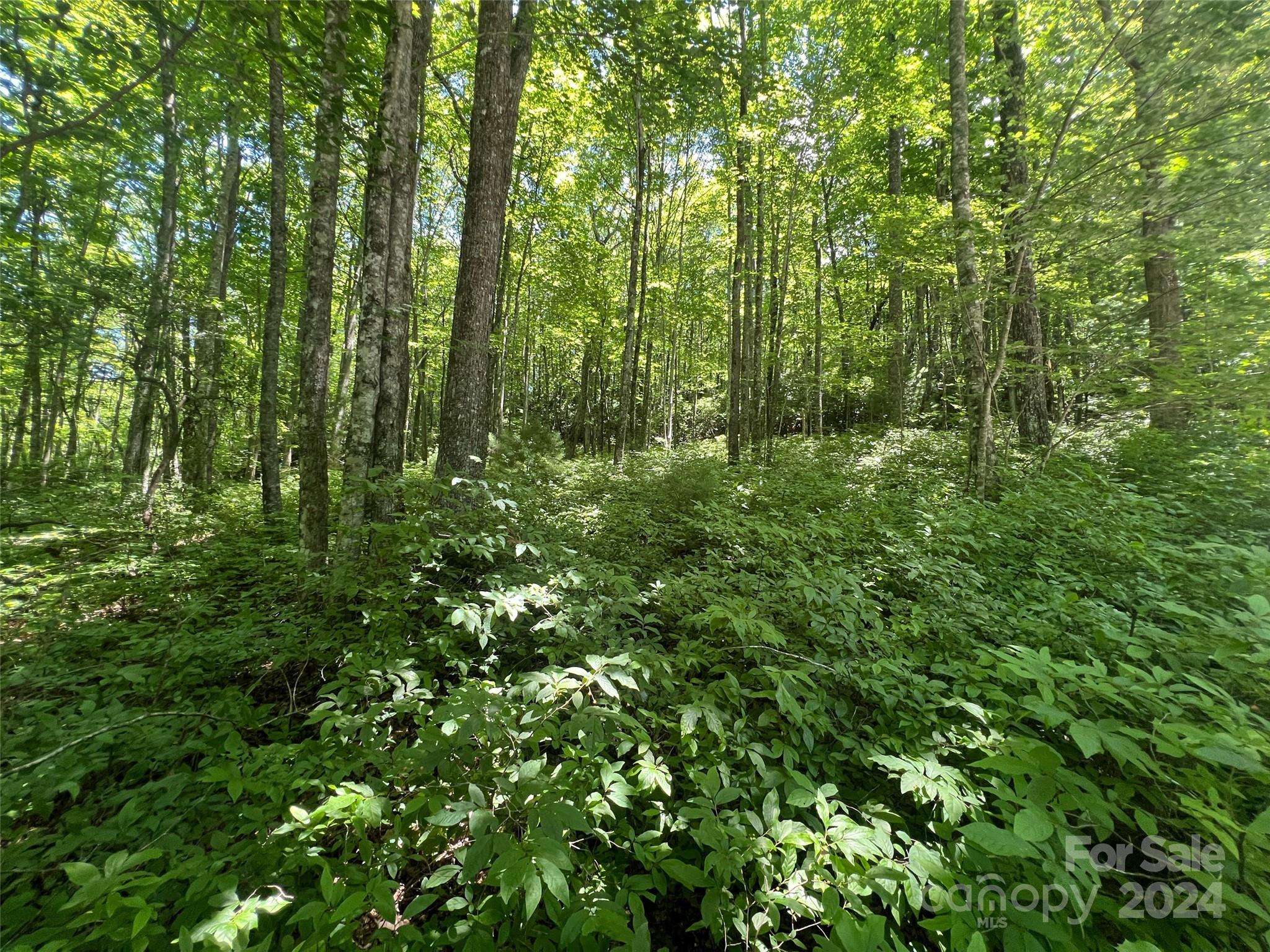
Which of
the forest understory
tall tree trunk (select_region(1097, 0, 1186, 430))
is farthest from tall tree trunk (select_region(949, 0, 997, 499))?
tall tree trunk (select_region(1097, 0, 1186, 430))

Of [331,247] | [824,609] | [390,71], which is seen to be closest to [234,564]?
[331,247]

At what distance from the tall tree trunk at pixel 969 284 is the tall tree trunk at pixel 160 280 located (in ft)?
28.0

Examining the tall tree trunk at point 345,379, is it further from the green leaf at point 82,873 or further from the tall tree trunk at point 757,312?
the green leaf at point 82,873

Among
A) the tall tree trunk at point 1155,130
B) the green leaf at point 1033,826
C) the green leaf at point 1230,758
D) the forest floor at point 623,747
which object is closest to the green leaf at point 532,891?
the forest floor at point 623,747

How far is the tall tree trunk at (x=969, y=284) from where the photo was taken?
6.61 metres

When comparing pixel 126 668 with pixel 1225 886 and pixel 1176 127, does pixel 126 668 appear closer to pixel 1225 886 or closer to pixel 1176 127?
pixel 1225 886

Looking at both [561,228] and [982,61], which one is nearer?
[982,61]

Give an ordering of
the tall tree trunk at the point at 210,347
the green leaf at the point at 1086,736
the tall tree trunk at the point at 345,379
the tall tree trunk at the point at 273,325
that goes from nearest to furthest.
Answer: the green leaf at the point at 1086,736, the tall tree trunk at the point at 210,347, the tall tree trunk at the point at 273,325, the tall tree trunk at the point at 345,379

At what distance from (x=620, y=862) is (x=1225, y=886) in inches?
80.2

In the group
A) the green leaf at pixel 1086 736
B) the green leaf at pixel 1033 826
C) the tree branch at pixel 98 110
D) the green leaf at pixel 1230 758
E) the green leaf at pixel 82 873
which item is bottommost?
the green leaf at pixel 82 873

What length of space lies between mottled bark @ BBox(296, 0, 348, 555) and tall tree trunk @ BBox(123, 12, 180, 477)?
3.26 feet

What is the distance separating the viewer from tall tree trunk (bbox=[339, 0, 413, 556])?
4.30 meters

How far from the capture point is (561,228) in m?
14.4

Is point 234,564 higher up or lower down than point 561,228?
lower down
